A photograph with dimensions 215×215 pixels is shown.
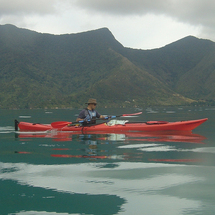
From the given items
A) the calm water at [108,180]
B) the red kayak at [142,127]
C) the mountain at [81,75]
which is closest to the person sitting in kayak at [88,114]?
the red kayak at [142,127]

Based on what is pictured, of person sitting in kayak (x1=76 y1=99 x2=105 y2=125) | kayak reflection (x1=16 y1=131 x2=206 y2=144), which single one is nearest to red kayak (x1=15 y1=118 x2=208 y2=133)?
kayak reflection (x1=16 y1=131 x2=206 y2=144)

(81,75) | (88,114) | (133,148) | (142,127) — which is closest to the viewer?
(133,148)

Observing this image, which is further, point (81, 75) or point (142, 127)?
point (81, 75)

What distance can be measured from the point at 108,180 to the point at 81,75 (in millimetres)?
166998


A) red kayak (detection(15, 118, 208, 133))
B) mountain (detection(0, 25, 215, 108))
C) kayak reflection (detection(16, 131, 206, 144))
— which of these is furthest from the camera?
mountain (detection(0, 25, 215, 108))

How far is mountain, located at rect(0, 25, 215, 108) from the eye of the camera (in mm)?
133125

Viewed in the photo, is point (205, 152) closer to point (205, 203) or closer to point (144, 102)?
point (205, 203)

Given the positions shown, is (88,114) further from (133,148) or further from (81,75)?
(81,75)

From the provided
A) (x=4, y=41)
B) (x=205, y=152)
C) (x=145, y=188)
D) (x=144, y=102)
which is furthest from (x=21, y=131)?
(x=4, y=41)

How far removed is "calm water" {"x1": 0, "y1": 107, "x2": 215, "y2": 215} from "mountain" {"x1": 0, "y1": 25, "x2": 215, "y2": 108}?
106593mm

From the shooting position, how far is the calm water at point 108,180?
18.2 ft

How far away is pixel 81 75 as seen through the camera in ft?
566

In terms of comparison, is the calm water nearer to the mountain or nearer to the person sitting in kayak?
the person sitting in kayak

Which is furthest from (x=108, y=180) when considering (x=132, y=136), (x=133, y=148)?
(x=132, y=136)
